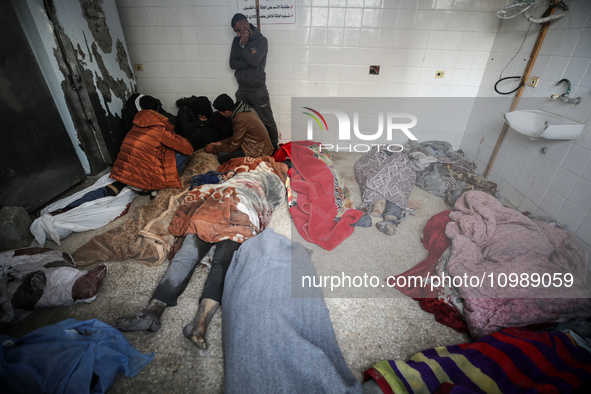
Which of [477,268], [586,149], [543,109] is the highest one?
[543,109]

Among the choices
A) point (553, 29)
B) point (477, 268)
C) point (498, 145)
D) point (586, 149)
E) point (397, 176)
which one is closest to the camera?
point (477, 268)

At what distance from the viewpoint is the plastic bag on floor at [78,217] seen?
5.90 feet

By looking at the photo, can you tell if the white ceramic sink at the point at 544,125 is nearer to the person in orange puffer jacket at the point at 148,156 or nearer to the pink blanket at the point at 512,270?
the pink blanket at the point at 512,270

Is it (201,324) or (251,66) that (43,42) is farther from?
(201,324)

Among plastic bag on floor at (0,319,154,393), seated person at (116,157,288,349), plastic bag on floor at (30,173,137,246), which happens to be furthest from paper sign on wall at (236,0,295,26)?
plastic bag on floor at (0,319,154,393)

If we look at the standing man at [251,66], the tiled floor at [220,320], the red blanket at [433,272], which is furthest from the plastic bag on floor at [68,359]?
the standing man at [251,66]

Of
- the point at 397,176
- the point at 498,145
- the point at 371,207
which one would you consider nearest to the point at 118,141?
the point at 371,207

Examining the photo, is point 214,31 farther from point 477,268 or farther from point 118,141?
point 477,268

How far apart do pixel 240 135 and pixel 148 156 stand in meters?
0.85

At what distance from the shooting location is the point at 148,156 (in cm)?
209

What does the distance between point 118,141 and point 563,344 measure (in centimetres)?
356

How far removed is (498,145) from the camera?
2.64 m

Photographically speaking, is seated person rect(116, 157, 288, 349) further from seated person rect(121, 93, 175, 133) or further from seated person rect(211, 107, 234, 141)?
seated person rect(121, 93, 175, 133)

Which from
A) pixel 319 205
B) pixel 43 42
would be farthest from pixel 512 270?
pixel 43 42
